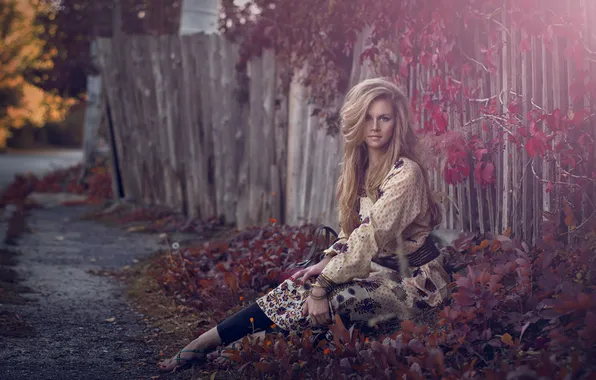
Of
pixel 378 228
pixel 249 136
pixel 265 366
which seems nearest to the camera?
pixel 265 366

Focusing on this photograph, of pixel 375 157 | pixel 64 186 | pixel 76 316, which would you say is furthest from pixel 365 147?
pixel 64 186

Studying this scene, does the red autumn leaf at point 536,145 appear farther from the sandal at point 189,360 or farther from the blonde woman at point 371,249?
the sandal at point 189,360

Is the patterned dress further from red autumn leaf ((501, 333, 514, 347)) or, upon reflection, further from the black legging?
red autumn leaf ((501, 333, 514, 347))

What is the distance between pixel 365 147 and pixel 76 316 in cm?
237

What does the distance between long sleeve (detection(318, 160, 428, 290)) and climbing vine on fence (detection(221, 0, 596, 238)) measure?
656 mm

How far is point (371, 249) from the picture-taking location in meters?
3.40

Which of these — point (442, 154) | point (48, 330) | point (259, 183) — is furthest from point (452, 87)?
point (259, 183)

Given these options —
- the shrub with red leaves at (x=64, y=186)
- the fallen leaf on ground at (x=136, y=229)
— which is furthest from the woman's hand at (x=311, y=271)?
the shrub with red leaves at (x=64, y=186)

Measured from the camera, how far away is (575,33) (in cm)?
332

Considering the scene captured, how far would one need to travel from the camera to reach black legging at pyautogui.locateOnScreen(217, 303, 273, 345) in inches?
144

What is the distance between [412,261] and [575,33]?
4.30 feet

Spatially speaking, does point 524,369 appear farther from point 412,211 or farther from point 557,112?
point 557,112

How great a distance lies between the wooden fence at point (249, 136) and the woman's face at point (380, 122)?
2.45ft

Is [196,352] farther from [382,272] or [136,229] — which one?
[136,229]
